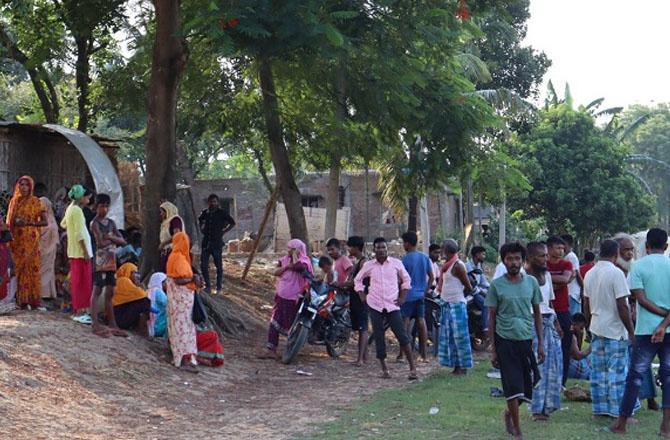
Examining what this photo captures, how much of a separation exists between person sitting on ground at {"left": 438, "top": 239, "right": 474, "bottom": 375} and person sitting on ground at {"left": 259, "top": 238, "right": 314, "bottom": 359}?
6.15ft

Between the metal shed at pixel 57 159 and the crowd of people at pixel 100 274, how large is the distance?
127 centimetres

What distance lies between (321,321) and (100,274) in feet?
11.1

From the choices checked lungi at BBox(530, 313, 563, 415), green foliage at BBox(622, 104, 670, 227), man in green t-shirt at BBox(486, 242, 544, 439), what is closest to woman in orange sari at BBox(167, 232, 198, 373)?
checked lungi at BBox(530, 313, 563, 415)

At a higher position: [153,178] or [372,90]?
[372,90]

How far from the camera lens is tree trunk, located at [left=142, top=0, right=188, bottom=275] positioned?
1410 cm

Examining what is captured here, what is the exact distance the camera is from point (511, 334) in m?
8.13

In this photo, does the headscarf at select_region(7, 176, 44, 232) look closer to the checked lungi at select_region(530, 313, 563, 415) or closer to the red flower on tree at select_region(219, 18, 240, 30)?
the red flower on tree at select_region(219, 18, 240, 30)

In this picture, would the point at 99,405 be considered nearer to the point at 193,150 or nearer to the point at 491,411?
the point at 491,411

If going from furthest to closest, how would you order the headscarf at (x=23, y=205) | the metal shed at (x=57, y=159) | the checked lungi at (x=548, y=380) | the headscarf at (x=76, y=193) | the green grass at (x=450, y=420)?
the metal shed at (x=57, y=159) < the headscarf at (x=23, y=205) < the headscarf at (x=76, y=193) < the checked lungi at (x=548, y=380) < the green grass at (x=450, y=420)

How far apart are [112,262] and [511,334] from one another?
5334 mm

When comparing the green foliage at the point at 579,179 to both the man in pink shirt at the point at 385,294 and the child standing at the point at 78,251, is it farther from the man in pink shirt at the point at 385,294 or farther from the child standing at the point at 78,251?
the child standing at the point at 78,251

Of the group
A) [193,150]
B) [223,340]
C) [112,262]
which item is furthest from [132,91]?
[193,150]

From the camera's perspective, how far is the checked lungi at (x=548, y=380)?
29.8 feet

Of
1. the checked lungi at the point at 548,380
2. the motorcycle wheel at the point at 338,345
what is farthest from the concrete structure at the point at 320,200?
the checked lungi at the point at 548,380
